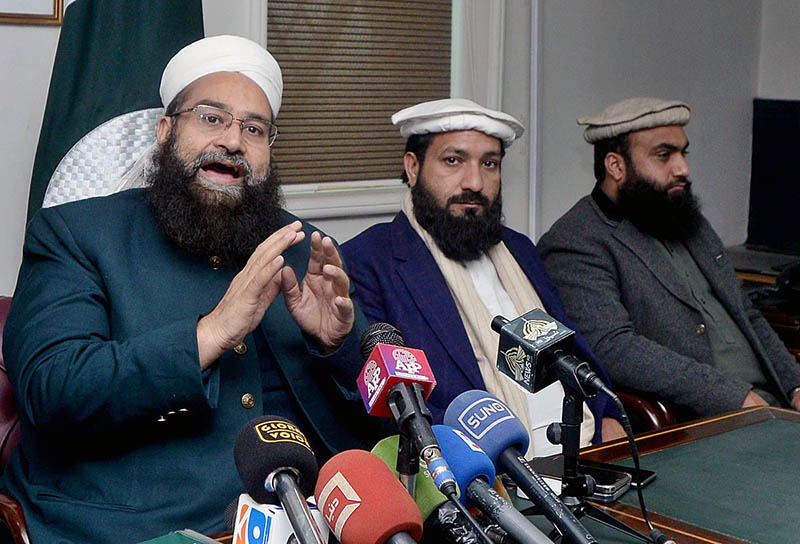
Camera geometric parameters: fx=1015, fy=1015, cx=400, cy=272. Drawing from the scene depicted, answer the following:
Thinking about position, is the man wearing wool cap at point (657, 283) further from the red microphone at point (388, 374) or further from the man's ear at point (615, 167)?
the red microphone at point (388, 374)

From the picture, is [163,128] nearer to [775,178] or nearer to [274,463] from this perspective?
[274,463]

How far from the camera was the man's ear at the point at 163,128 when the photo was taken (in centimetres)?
262

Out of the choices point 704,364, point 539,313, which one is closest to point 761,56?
point 704,364

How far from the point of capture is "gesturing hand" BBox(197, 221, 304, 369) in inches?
82.3

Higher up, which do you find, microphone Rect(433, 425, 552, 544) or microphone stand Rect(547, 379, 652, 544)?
microphone Rect(433, 425, 552, 544)

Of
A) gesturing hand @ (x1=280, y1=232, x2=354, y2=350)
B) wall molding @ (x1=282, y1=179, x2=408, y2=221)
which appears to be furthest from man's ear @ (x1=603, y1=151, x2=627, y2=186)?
gesturing hand @ (x1=280, y1=232, x2=354, y2=350)

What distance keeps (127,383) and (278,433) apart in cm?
78

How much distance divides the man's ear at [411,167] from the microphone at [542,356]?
69.7 inches

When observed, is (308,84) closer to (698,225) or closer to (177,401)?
Result: (698,225)

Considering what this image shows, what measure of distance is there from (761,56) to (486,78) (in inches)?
81.8

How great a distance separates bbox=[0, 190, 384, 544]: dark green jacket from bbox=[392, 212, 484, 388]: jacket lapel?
0.59m

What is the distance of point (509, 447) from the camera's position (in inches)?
60.6

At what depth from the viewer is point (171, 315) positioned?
232cm

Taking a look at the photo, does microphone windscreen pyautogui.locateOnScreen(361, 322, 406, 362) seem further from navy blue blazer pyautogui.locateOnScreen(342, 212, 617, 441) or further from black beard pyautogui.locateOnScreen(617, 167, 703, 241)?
black beard pyautogui.locateOnScreen(617, 167, 703, 241)
